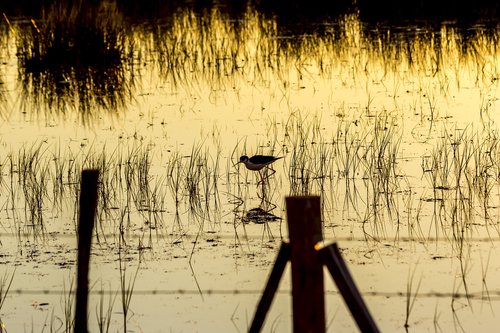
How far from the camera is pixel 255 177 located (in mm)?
10000

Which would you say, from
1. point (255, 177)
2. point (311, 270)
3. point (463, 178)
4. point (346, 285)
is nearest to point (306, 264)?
point (311, 270)

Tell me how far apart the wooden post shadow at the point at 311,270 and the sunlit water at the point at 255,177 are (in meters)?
1.84

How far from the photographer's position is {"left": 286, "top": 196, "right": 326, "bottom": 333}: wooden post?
13.8 feet

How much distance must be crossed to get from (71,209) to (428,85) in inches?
217

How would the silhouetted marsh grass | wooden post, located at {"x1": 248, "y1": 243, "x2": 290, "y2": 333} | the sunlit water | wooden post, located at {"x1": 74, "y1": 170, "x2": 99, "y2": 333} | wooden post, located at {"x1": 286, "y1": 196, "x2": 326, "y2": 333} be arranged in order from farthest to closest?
1. the silhouetted marsh grass
2. the sunlit water
3. wooden post, located at {"x1": 74, "y1": 170, "x2": 99, "y2": 333}
4. wooden post, located at {"x1": 248, "y1": 243, "x2": 290, "y2": 333}
5. wooden post, located at {"x1": 286, "y1": 196, "x2": 326, "y2": 333}

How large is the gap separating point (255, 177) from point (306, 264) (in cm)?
574

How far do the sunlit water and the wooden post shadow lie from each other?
6.02ft

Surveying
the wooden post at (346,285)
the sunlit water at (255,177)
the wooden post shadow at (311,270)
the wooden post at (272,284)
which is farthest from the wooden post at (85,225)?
the sunlit water at (255,177)

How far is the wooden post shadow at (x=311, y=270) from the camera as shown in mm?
4211

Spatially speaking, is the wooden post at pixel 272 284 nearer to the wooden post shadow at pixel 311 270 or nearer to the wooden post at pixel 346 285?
the wooden post shadow at pixel 311 270

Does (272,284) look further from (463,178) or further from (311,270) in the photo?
(463,178)

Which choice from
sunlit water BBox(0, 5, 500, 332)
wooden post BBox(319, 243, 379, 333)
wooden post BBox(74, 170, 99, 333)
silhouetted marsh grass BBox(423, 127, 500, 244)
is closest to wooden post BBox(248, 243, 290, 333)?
wooden post BBox(319, 243, 379, 333)

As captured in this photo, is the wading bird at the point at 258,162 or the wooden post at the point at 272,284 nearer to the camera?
the wooden post at the point at 272,284

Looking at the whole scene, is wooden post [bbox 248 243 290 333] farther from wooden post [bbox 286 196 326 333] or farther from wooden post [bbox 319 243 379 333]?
wooden post [bbox 319 243 379 333]
